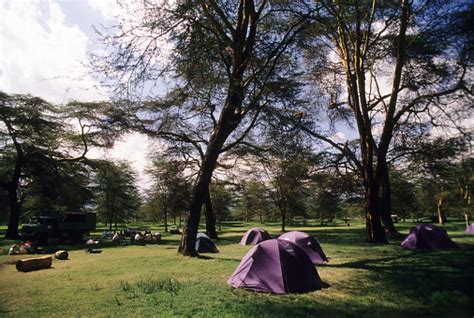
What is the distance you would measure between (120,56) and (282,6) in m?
7.06

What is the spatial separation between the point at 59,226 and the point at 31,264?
1420 cm

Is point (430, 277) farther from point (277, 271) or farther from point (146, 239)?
point (146, 239)

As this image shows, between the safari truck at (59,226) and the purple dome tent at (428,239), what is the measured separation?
24.3 meters

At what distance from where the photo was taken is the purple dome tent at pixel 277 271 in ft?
29.3

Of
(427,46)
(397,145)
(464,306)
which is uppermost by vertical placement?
(427,46)

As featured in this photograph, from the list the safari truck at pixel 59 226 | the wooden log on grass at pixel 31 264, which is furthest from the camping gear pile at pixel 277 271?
the safari truck at pixel 59 226

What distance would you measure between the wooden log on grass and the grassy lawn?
316mm

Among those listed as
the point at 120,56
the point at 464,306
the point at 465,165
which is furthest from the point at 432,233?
the point at 120,56

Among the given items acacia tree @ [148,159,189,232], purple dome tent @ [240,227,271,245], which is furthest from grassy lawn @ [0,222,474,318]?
acacia tree @ [148,159,189,232]

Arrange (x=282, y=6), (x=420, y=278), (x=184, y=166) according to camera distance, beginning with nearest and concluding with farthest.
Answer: (x=420, y=278)
(x=282, y=6)
(x=184, y=166)

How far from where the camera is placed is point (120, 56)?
11.4 meters

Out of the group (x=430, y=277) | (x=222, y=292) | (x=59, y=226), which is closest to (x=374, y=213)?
(x=430, y=277)

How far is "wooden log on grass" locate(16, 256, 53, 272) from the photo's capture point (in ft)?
42.3

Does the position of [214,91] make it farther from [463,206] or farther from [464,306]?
[463,206]
